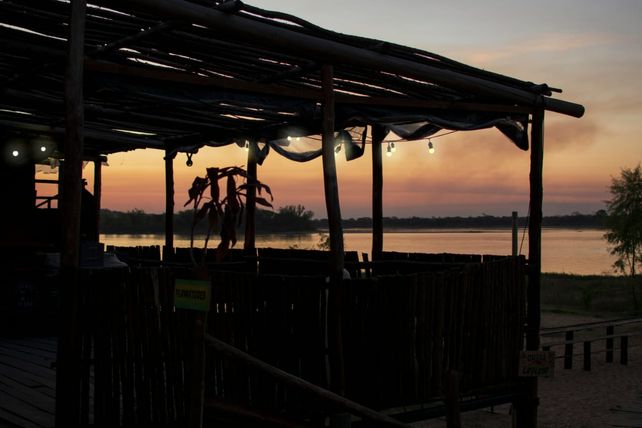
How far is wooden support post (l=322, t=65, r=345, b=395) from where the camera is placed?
7.01 meters

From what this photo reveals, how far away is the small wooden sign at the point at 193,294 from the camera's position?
511 centimetres

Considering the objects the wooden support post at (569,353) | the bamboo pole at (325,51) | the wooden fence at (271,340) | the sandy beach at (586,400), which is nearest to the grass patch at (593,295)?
the sandy beach at (586,400)

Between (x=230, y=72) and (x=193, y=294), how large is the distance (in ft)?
18.7

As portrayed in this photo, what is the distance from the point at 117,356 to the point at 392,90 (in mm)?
6142

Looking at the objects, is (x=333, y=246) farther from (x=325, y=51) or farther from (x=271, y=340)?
(x=325, y=51)

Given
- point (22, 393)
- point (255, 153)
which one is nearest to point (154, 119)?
point (255, 153)

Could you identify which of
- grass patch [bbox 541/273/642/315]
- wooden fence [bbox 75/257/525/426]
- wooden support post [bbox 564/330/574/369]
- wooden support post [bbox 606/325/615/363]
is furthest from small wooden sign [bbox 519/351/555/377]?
grass patch [bbox 541/273/642/315]

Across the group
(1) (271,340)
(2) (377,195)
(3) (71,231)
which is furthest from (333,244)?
(2) (377,195)

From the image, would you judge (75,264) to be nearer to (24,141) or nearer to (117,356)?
(117,356)

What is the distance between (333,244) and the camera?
7.79m

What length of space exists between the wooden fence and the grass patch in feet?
84.9

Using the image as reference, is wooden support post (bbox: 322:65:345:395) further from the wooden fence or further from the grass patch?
the grass patch

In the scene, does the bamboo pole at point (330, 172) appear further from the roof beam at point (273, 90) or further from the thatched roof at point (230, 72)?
the thatched roof at point (230, 72)

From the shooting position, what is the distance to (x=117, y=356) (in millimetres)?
6395
